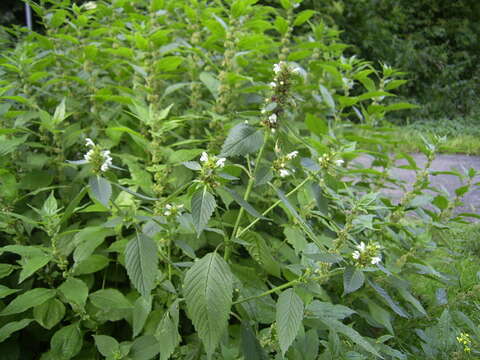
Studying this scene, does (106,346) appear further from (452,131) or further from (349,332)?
(452,131)

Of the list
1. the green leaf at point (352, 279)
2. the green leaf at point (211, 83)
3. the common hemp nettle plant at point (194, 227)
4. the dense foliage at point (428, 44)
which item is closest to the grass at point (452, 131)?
the dense foliage at point (428, 44)

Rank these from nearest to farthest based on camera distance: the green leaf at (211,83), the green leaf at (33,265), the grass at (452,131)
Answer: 1. the green leaf at (33,265)
2. the green leaf at (211,83)
3. the grass at (452,131)

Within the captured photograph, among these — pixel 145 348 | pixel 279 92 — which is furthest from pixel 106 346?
pixel 279 92

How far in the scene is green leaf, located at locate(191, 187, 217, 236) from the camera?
33.6 inches

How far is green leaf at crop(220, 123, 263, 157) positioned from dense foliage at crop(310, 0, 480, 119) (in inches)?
360

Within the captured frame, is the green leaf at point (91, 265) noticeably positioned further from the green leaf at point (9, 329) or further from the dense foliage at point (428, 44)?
the dense foliage at point (428, 44)

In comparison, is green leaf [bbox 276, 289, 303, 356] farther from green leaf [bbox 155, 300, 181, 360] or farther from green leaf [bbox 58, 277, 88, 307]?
green leaf [bbox 58, 277, 88, 307]

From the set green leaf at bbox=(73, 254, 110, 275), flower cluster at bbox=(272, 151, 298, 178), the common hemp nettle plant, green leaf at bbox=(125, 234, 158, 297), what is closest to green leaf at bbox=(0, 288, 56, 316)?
the common hemp nettle plant

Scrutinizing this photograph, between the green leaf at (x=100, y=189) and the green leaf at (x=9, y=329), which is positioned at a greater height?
the green leaf at (x=100, y=189)

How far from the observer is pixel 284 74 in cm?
104

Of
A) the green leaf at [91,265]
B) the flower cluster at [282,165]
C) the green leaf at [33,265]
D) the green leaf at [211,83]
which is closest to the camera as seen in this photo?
the flower cluster at [282,165]

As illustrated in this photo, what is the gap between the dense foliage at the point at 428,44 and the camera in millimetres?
9562

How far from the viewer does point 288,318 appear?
37.5 inches

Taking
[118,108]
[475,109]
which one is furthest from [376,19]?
[118,108]
